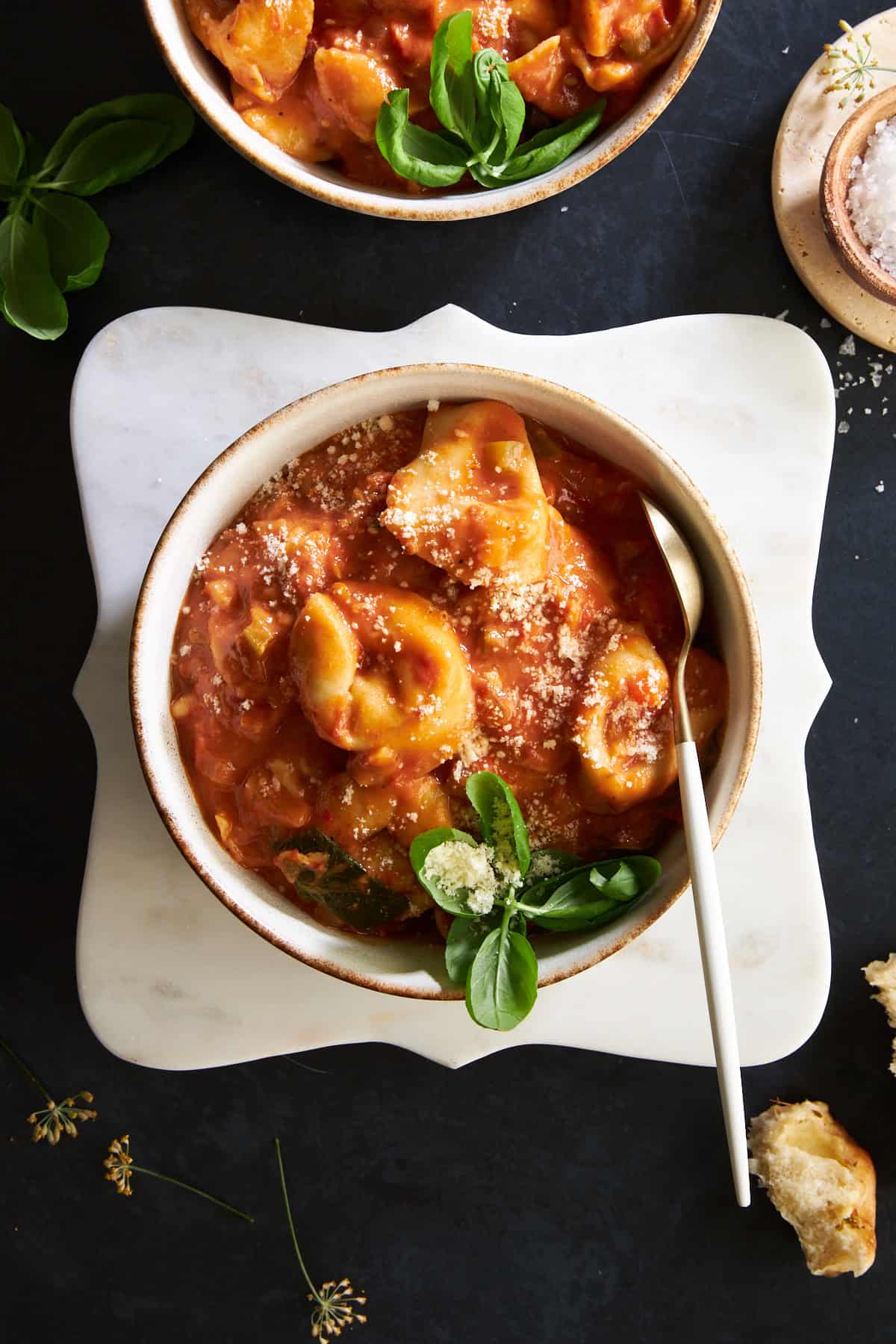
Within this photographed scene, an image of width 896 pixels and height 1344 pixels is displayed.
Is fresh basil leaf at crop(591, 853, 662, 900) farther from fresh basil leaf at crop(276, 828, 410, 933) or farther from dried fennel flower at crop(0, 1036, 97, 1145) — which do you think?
dried fennel flower at crop(0, 1036, 97, 1145)

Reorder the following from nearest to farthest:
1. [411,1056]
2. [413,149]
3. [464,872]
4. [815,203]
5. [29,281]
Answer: [464,872], [413,149], [29,281], [815,203], [411,1056]

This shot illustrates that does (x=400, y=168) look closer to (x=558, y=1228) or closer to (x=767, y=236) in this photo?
(x=767, y=236)

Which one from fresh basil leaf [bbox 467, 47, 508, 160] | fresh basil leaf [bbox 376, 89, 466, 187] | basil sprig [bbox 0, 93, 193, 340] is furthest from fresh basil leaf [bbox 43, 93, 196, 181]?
fresh basil leaf [bbox 467, 47, 508, 160]

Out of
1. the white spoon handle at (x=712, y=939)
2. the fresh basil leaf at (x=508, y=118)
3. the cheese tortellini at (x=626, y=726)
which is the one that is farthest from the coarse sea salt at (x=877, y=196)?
the white spoon handle at (x=712, y=939)

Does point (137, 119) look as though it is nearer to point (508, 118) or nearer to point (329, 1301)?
point (508, 118)

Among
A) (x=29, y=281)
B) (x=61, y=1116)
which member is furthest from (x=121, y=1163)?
(x=29, y=281)

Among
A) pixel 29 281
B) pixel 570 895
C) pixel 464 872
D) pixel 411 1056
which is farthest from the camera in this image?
pixel 411 1056

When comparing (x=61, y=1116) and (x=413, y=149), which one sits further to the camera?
(x=61, y=1116)
